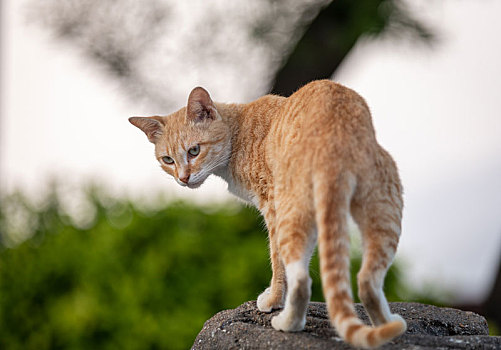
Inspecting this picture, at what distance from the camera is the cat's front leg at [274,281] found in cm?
331

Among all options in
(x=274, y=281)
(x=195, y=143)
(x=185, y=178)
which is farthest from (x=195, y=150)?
(x=274, y=281)

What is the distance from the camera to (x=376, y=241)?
275 centimetres

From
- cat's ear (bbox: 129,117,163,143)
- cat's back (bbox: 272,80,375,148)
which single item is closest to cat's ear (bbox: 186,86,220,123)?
cat's ear (bbox: 129,117,163,143)

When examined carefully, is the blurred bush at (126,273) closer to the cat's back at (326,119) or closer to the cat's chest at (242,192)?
the cat's chest at (242,192)

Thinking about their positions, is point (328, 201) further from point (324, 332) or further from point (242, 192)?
point (242, 192)

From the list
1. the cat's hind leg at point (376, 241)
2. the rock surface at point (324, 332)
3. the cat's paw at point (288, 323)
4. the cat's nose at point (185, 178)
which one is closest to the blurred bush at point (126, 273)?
the rock surface at point (324, 332)

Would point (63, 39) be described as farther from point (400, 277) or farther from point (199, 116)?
point (400, 277)

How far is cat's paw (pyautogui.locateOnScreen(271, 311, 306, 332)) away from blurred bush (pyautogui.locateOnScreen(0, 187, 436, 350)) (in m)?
2.30

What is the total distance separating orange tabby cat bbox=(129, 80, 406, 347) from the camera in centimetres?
255

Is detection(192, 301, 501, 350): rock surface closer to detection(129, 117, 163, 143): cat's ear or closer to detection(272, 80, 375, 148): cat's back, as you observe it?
detection(272, 80, 375, 148): cat's back

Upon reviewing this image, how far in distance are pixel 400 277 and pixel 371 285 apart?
11.9ft

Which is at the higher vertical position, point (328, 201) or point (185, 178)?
point (185, 178)

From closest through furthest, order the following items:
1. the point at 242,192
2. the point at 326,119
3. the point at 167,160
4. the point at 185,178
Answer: the point at 326,119, the point at 185,178, the point at 242,192, the point at 167,160

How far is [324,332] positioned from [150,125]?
1713mm
